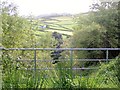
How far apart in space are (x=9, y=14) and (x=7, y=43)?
0.69 meters

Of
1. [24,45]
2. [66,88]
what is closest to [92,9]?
[24,45]

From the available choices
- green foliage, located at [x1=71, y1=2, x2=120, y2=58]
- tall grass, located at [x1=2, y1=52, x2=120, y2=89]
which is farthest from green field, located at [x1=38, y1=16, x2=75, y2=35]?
tall grass, located at [x1=2, y1=52, x2=120, y2=89]

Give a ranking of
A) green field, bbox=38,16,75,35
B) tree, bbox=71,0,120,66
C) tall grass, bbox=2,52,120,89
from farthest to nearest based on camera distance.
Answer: tree, bbox=71,0,120,66
green field, bbox=38,16,75,35
tall grass, bbox=2,52,120,89

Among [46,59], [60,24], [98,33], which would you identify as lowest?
[46,59]

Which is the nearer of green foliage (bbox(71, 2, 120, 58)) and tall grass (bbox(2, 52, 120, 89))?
tall grass (bbox(2, 52, 120, 89))

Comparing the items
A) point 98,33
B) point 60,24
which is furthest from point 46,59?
point 98,33

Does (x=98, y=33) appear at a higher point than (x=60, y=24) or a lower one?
lower

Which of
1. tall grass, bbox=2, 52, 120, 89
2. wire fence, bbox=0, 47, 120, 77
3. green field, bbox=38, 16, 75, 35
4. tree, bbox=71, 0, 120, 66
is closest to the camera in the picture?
tall grass, bbox=2, 52, 120, 89

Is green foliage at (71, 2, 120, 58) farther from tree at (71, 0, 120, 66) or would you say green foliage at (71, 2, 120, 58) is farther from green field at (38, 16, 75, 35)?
green field at (38, 16, 75, 35)

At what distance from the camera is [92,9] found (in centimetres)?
557

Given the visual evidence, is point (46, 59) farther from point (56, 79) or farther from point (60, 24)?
point (56, 79)

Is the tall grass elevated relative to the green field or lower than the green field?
lower

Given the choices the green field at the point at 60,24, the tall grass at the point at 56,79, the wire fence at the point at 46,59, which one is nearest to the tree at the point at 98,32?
the green field at the point at 60,24

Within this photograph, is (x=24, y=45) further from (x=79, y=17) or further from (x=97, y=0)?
(x=97, y=0)
